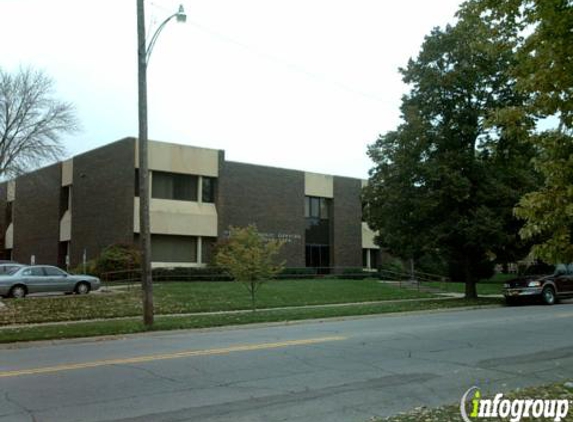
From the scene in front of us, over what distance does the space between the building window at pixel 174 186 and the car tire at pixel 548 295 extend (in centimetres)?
2239

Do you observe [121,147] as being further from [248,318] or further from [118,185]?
[248,318]

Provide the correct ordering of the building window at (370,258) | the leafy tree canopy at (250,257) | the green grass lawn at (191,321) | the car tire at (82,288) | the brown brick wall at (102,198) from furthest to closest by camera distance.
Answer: the building window at (370,258) → the brown brick wall at (102,198) → the car tire at (82,288) → the leafy tree canopy at (250,257) → the green grass lawn at (191,321)

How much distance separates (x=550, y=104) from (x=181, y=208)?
34.1 meters

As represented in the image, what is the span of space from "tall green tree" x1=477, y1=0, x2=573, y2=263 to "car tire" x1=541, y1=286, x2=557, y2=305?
2067 centimetres

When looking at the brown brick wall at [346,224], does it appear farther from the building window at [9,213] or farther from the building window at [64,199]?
the building window at [9,213]

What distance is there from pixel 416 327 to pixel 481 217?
995 centimetres

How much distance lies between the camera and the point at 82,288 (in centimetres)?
2825

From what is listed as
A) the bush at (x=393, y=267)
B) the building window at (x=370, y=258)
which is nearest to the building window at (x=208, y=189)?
the bush at (x=393, y=267)

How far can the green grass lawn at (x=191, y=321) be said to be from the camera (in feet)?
50.8

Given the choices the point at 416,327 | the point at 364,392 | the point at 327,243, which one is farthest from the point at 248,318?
the point at 327,243

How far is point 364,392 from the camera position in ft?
27.0

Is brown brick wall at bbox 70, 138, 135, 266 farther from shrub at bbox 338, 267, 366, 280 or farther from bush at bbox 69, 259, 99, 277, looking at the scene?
shrub at bbox 338, 267, 366, 280

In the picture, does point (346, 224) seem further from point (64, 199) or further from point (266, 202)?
point (64, 199)

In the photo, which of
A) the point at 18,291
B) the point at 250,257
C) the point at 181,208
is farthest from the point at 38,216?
the point at 250,257
